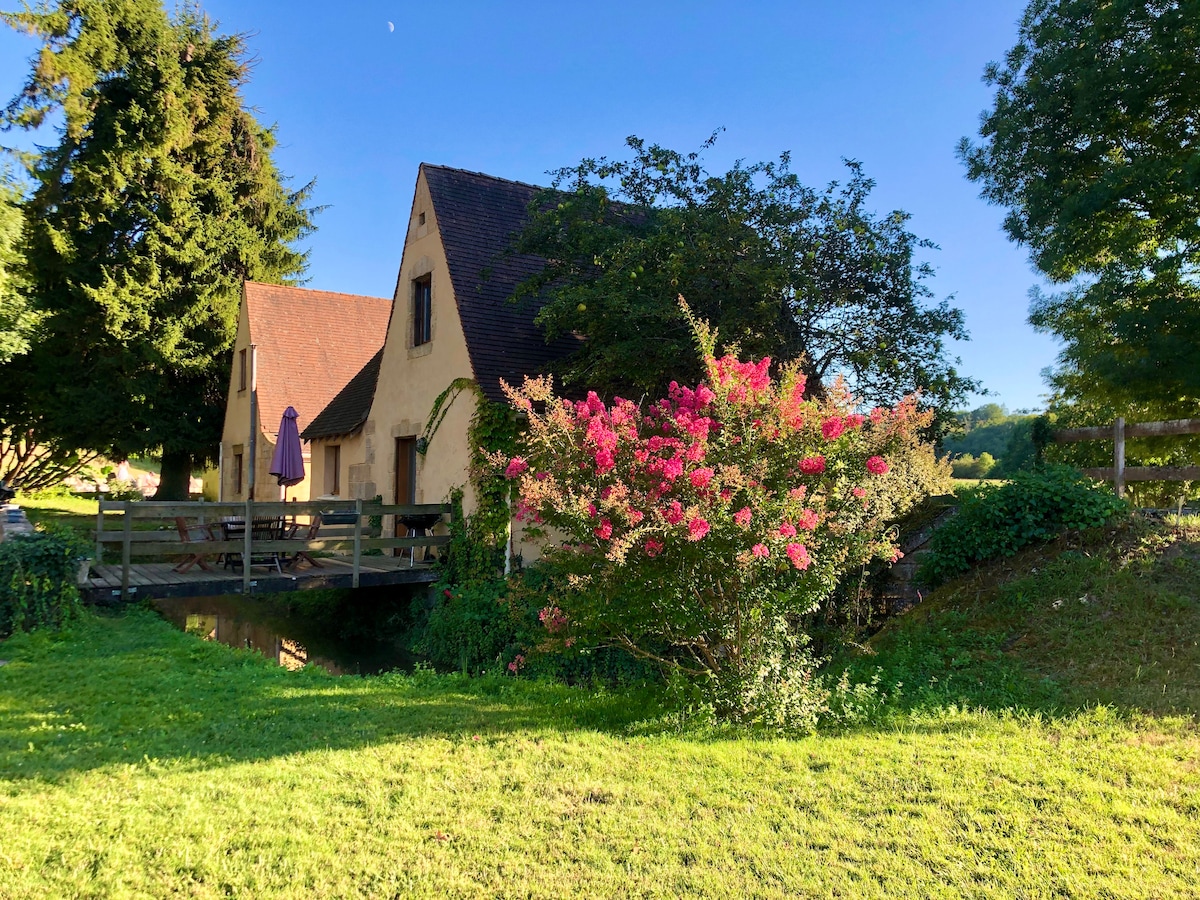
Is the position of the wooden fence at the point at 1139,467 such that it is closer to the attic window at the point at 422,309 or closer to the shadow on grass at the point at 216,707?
the shadow on grass at the point at 216,707

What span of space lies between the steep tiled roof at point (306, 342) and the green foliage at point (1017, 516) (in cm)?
1545

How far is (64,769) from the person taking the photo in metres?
4.66

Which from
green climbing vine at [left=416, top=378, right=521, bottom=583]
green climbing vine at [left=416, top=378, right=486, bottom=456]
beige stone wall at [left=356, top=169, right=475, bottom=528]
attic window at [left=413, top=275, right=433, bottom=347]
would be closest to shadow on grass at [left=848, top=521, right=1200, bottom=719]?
green climbing vine at [left=416, top=378, right=521, bottom=583]

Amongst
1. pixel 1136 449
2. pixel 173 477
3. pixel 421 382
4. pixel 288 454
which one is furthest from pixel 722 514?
pixel 173 477

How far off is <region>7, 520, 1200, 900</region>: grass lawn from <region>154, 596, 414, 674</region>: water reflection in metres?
4.19

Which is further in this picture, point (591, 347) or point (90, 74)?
point (90, 74)

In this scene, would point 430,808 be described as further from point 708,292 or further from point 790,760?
point 708,292

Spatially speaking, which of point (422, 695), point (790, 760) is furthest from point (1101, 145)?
point (422, 695)

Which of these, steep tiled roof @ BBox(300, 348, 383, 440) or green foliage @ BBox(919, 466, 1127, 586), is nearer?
green foliage @ BBox(919, 466, 1127, 586)

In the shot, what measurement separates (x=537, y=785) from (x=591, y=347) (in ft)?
24.9

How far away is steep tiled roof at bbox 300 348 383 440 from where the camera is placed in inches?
669

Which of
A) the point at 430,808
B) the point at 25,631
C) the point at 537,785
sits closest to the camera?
the point at 430,808

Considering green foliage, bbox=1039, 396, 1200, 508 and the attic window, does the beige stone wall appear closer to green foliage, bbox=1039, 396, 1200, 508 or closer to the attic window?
the attic window

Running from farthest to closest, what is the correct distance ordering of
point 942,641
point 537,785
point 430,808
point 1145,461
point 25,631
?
point 1145,461
point 25,631
point 942,641
point 537,785
point 430,808
